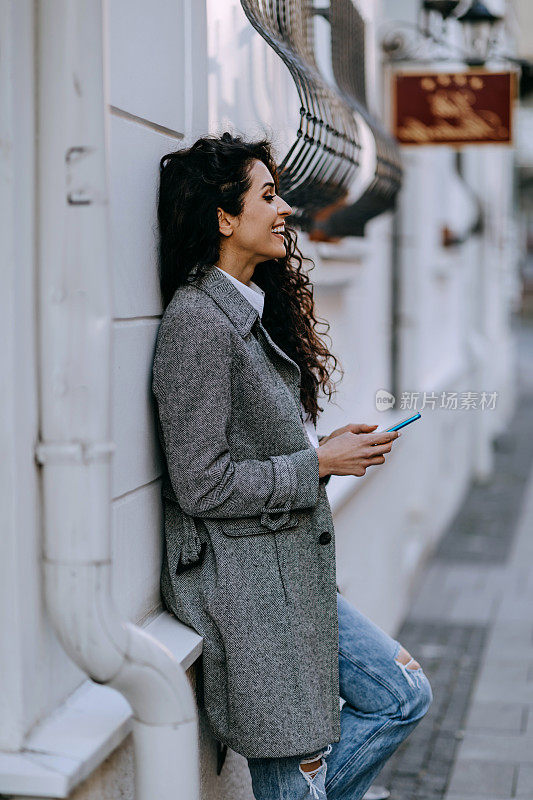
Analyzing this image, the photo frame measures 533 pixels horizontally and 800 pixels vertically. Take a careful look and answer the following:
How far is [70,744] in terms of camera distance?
7.12 ft

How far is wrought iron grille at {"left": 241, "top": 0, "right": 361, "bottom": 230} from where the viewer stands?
11.2 feet

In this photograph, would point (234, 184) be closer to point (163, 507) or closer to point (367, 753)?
point (163, 507)

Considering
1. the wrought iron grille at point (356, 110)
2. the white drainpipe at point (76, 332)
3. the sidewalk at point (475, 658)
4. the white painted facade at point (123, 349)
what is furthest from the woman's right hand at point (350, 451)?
the sidewalk at point (475, 658)

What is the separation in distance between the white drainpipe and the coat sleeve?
34 cm

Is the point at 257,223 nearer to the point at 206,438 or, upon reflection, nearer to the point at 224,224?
the point at 224,224

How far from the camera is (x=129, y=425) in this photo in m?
2.59

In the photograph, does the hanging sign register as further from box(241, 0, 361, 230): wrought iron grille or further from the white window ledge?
the white window ledge

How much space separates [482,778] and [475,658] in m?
1.63

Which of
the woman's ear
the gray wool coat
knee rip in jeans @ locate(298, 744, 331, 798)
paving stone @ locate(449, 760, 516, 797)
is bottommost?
paving stone @ locate(449, 760, 516, 797)

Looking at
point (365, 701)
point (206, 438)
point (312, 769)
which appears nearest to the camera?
point (206, 438)

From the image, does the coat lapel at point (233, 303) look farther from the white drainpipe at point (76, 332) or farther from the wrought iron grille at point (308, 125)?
the wrought iron grille at point (308, 125)

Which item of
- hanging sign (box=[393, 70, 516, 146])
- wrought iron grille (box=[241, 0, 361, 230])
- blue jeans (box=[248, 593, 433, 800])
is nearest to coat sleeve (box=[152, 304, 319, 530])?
blue jeans (box=[248, 593, 433, 800])

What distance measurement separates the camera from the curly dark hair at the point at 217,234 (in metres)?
2.60

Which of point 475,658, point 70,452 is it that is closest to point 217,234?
point 70,452
